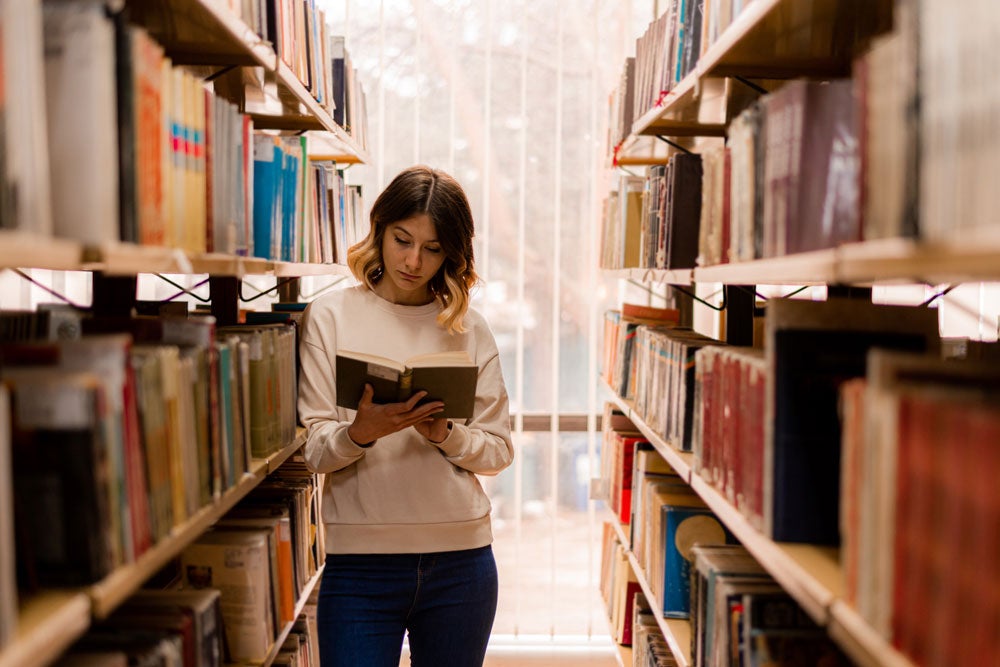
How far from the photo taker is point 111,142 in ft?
3.42

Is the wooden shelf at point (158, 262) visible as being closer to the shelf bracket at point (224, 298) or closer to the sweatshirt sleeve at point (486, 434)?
the shelf bracket at point (224, 298)

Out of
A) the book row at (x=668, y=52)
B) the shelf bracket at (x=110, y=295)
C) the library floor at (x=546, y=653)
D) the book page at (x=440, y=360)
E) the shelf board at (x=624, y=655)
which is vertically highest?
the book row at (x=668, y=52)

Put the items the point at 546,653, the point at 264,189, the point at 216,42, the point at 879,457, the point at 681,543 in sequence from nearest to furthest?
the point at 879,457
the point at 216,42
the point at 264,189
the point at 681,543
the point at 546,653

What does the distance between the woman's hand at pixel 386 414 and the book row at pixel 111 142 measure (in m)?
0.41

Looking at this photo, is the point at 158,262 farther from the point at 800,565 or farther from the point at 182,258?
the point at 800,565

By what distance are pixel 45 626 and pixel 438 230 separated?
1.30 m

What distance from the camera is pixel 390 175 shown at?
3.72 m

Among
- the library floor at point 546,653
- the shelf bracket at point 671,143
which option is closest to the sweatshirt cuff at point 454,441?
the shelf bracket at point 671,143

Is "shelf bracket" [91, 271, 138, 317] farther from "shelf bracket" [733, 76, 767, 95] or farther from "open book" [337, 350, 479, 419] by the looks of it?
"shelf bracket" [733, 76, 767, 95]

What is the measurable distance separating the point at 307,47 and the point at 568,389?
6.30ft

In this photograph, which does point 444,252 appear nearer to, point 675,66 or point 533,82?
point 675,66

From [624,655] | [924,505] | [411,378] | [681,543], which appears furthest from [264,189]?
[624,655]

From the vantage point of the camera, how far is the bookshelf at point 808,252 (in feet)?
2.68

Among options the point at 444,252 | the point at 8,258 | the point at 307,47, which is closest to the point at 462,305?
the point at 444,252
